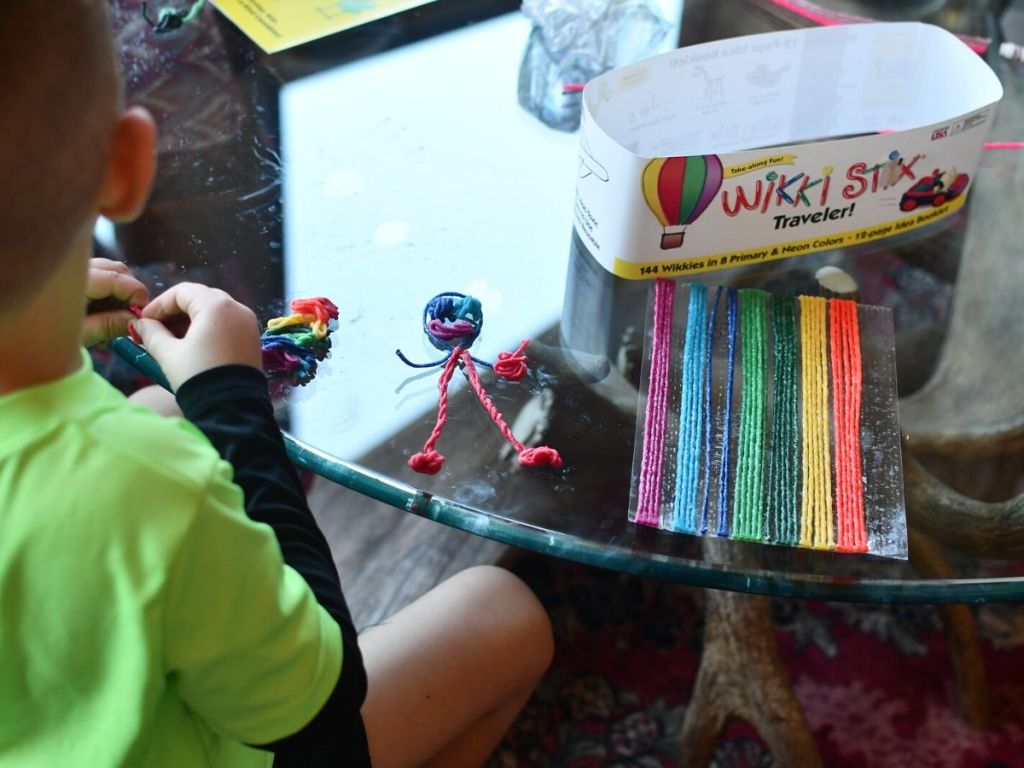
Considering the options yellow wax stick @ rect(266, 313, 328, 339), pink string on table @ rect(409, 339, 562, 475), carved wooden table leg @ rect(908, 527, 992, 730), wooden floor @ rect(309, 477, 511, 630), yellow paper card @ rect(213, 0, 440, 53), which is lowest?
wooden floor @ rect(309, 477, 511, 630)

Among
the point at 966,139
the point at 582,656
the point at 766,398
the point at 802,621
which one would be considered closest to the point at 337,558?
the point at 582,656

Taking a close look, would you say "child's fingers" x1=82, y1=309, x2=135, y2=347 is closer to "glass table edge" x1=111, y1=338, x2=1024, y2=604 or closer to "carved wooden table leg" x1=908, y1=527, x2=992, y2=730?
"glass table edge" x1=111, y1=338, x2=1024, y2=604

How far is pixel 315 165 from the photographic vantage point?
1.10m

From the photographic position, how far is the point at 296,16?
125 cm

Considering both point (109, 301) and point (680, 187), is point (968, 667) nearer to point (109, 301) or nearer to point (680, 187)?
point (680, 187)

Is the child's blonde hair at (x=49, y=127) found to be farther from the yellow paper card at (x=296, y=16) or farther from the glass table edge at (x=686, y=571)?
the yellow paper card at (x=296, y=16)

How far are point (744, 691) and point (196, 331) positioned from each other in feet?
Result: 2.58

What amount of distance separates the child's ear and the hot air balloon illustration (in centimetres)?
42

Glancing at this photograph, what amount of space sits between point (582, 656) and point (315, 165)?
2.37ft

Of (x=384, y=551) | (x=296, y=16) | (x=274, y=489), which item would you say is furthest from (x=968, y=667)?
(x=296, y=16)

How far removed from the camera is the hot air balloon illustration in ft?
2.97

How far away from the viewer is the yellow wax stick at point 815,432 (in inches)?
31.7

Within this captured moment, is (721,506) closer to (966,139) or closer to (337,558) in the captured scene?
(966,139)

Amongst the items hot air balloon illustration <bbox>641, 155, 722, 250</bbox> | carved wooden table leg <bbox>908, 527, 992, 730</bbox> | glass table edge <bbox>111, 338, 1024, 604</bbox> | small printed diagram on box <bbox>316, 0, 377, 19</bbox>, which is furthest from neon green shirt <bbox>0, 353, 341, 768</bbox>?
carved wooden table leg <bbox>908, 527, 992, 730</bbox>
